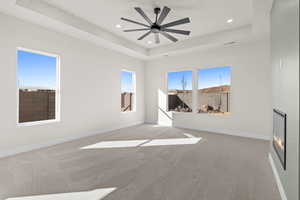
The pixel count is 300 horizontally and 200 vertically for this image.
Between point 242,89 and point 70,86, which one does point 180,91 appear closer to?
point 242,89

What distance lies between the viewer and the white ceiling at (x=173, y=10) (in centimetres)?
323

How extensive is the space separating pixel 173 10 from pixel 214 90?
10.5 feet

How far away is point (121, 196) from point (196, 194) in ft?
3.04

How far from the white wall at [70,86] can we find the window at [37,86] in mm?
204

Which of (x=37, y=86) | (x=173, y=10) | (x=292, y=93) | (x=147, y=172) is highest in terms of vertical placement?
(x=173, y=10)

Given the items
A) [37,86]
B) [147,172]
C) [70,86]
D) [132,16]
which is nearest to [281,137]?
[147,172]

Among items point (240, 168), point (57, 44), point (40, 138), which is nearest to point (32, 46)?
point (57, 44)

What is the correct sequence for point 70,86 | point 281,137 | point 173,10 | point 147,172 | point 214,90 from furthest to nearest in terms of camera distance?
point 214,90
point 70,86
point 173,10
point 147,172
point 281,137

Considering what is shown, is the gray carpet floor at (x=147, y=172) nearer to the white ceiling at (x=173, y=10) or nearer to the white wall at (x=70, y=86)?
the white wall at (x=70, y=86)

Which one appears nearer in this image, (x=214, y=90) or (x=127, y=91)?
(x=214, y=90)

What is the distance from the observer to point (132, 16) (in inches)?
150

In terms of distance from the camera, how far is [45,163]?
9.08ft

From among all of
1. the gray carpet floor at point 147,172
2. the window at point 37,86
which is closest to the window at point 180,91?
the gray carpet floor at point 147,172

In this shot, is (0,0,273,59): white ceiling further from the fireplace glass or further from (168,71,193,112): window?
the fireplace glass
